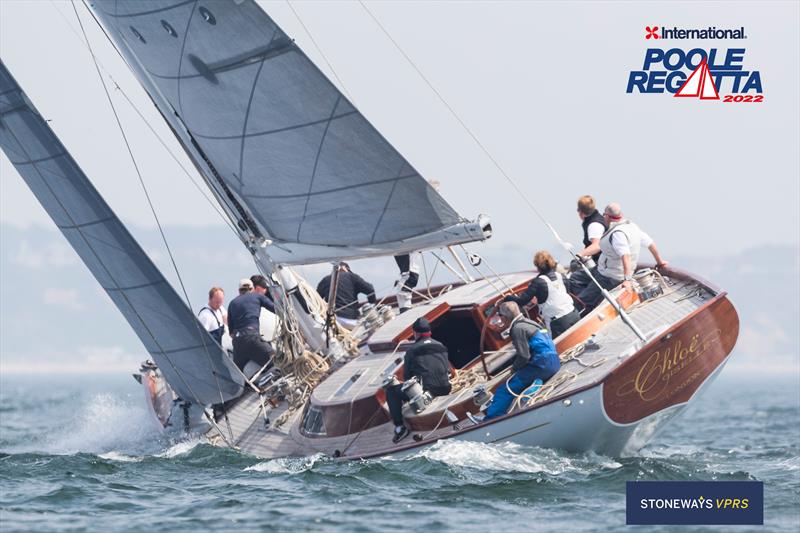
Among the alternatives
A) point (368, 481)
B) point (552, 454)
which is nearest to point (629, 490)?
point (552, 454)

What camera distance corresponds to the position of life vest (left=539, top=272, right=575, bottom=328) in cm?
1275

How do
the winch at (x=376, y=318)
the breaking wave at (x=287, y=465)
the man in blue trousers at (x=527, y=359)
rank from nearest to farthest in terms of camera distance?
→ the man in blue trousers at (x=527, y=359) < the breaking wave at (x=287, y=465) < the winch at (x=376, y=318)

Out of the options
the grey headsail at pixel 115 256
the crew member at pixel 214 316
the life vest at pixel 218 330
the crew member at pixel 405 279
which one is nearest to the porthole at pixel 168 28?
the grey headsail at pixel 115 256

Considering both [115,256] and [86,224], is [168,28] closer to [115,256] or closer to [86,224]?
[86,224]

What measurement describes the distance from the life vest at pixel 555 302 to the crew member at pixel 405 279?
10.5 ft

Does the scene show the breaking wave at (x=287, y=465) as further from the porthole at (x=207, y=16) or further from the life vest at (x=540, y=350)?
the porthole at (x=207, y=16)

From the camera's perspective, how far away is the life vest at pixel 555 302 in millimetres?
12750

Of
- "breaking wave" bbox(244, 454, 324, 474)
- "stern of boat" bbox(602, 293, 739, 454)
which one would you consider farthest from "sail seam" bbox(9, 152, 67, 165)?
"stern of boat" bbox(602, 293, 739, 454)

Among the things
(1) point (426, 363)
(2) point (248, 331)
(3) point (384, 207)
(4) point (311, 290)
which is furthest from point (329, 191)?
(2) point (248, 331)

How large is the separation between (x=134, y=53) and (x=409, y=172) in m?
3.40

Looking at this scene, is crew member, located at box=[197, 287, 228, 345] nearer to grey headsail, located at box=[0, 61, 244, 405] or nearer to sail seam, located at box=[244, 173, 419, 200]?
grey headsail, located at box=[0, 61, 244, 405]

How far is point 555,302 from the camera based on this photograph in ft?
41.9

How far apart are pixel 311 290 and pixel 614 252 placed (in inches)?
137

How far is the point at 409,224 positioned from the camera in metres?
12.3
